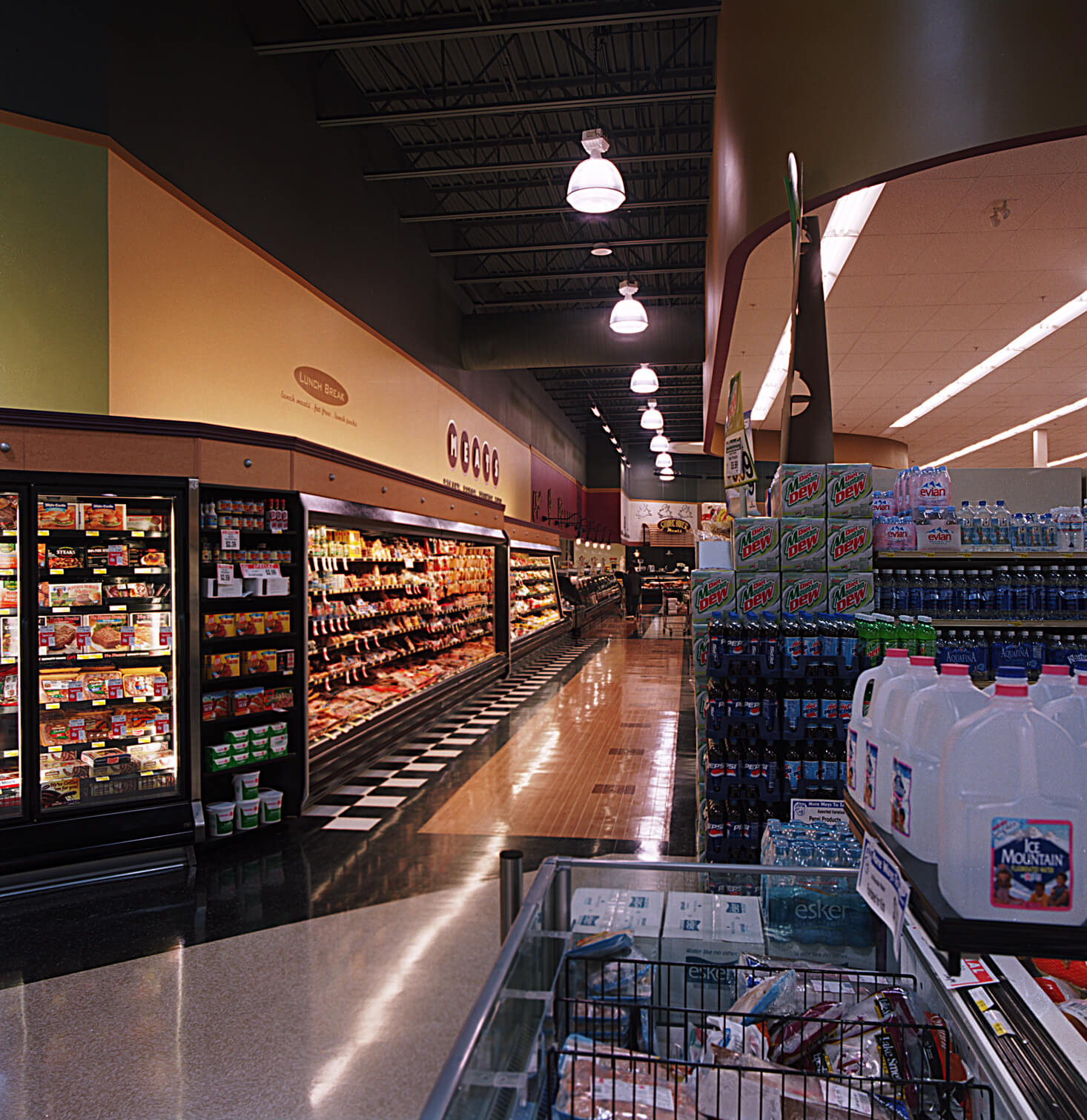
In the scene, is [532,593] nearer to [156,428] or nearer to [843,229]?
[843,229]

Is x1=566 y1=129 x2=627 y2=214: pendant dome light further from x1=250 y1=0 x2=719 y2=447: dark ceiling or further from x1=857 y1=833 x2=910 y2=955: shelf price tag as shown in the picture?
x1=857 y1=833 x2=910 y2=955: shelf price tag

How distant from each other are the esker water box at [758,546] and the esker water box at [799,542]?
37 millimetres

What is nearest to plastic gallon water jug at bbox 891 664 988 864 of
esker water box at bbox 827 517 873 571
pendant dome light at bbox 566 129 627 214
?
esker water box at bbox 827 517 873 571

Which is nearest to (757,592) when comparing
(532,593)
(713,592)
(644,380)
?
(713,592)

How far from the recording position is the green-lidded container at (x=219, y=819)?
15.6 feet

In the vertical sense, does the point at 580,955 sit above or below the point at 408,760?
above

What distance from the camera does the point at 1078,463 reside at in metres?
Result: 20.2

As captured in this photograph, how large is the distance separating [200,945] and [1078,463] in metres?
22.3

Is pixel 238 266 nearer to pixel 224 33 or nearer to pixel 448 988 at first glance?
pixel 224 33

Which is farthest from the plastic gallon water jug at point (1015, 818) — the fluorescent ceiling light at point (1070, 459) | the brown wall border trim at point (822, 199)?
the fluorescent ceiling light at point (1070, 459)

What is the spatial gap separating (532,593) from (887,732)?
47.4 ft

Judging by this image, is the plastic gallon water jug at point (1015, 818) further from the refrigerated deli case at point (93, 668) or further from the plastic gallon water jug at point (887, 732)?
the refrigerated deli case at point (93, 668)

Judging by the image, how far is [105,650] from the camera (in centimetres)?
461

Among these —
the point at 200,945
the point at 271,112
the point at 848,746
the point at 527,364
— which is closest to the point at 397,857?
the point at 200,945
